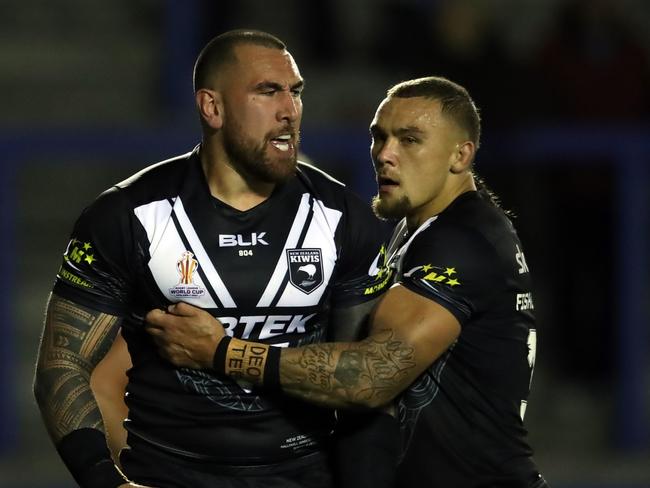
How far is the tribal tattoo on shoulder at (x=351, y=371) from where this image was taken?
4.36 meters

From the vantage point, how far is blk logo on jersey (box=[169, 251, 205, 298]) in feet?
14.4

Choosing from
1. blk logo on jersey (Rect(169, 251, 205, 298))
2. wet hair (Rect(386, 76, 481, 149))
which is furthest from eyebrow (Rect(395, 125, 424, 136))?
blk logo on jersey (Rect(169, 251, 205, 298))

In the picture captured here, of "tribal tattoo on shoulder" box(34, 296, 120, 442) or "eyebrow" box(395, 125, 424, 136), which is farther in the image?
"eyebrow" box(395, 125, 424, 136)

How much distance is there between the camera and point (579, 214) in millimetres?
8633

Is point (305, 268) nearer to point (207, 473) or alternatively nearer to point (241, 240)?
point (241, 240)

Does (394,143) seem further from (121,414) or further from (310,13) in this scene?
(310,13)

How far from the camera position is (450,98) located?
474 centimetres

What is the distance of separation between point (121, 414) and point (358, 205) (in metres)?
1.16

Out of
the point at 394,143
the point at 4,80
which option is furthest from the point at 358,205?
the point at 4,80

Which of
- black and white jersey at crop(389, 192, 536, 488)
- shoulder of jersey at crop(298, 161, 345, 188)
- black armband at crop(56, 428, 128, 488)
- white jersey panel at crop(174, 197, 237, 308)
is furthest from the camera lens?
shoulder of jersey at crop(298, 161, 345, 188)

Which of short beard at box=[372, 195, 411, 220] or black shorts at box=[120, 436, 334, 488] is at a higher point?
short beard at box=[372, 195, 411, 220]

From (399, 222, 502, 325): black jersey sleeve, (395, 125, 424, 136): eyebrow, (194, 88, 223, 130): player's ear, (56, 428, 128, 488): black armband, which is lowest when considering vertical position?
(56, 428, 128, 488): black armband

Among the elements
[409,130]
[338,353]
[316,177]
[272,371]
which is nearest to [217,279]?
[272,371]

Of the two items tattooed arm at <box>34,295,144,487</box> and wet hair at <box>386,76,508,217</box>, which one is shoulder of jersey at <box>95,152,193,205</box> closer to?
tattooed arm at <box>34,295,144,487</box>
